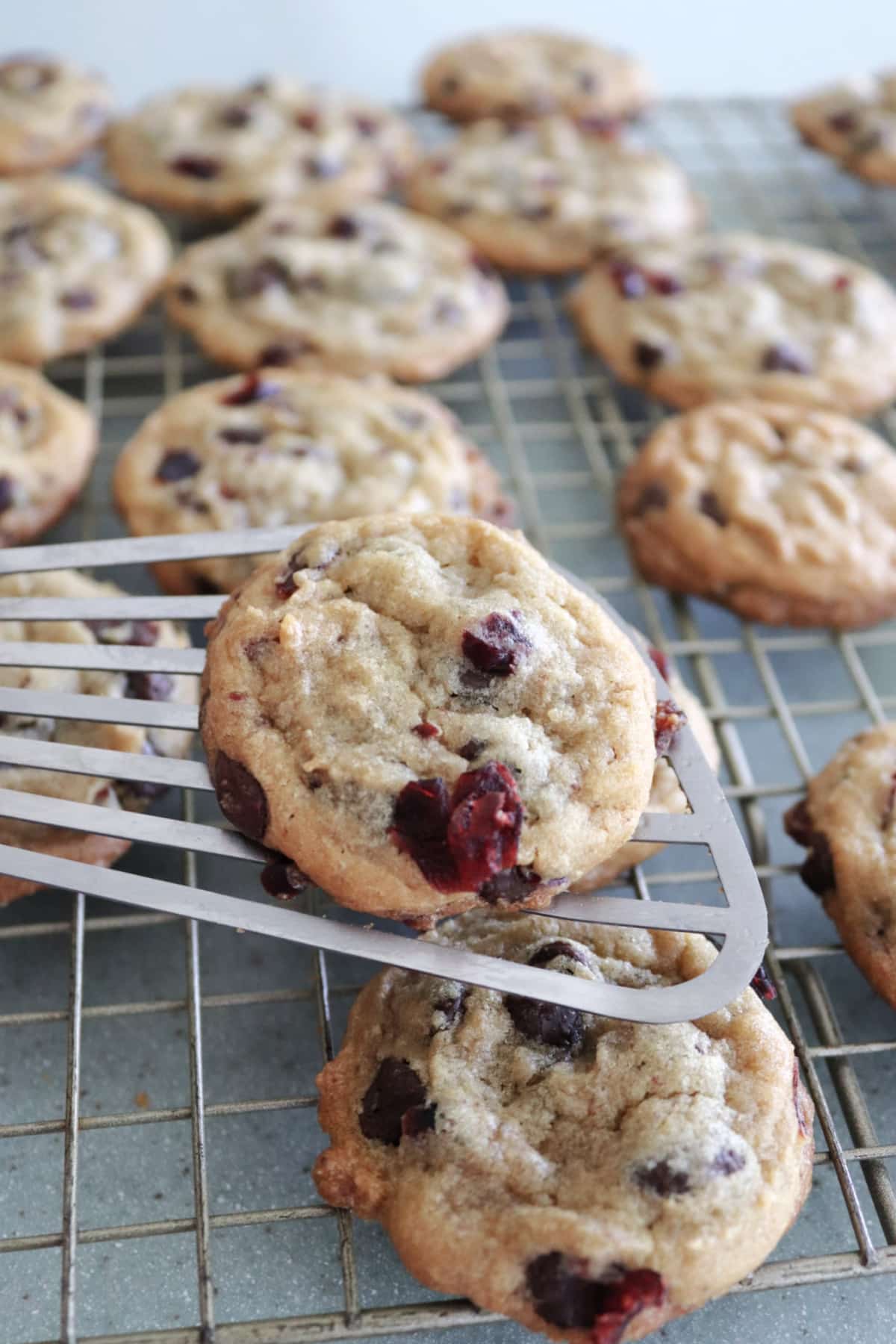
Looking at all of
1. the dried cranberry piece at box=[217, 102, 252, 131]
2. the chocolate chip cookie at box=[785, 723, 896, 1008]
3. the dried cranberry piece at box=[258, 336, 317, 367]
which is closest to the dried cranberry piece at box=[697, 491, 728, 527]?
the chocolate chip cookie at box=[785, 723, 896, 1008]

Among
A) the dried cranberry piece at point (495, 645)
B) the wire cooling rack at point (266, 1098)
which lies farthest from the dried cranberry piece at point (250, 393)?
the dried cranberry piece at point (495, 645)

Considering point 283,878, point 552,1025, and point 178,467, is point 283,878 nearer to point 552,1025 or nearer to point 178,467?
point 552,1025

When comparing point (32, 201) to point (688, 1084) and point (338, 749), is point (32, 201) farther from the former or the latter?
point (688, 1084)

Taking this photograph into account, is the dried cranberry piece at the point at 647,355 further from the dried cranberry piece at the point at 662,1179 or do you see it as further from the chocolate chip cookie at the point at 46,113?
the dried cranberry piece at the point at 662,1179

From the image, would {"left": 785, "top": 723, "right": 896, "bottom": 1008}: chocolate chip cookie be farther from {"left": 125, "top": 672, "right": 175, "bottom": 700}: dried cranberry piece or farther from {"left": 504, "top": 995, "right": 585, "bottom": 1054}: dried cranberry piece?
{"left": 125, "top": 672, "right": 175, "bottom": 700}: dried cranberry piece

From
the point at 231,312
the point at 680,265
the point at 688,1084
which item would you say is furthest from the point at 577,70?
the point at 688,1084
